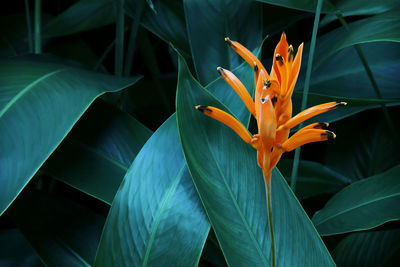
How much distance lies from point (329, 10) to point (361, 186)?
28 centimetres

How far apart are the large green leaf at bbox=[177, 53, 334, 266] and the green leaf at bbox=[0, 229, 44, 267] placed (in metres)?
0.36

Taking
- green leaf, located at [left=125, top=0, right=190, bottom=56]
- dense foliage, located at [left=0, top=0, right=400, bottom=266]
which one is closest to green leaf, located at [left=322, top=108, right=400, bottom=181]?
dense foliage, located at [left=0, top=0, right=400, bottom=266]

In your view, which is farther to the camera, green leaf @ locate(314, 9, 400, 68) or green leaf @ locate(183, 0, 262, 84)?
green leaf @ locate(183, 0, 262, 84)

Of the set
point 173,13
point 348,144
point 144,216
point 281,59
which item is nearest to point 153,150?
point 144,216

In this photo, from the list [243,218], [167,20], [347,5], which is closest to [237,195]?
[243,218]

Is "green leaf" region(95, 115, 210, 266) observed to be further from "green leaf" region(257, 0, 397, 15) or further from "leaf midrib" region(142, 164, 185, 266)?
"green leaf" region(257, 0, 397, 15)

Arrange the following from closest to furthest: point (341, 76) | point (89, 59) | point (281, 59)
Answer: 1. point (281, 59)
2. point (341, 76)
3. point (89, 59)

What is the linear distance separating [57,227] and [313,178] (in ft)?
1.60

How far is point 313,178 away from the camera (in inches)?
31.9

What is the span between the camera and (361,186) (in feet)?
2.07

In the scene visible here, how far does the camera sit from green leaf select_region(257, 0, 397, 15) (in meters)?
0.64

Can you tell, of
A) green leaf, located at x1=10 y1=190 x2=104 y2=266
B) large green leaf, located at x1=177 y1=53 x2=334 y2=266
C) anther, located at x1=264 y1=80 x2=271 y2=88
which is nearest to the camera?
anther, located at x1=264 y1=80 x2=271 y2=88

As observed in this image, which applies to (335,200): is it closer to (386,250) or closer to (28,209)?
(386,250)

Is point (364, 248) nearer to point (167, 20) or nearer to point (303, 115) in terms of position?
point (303, 115)
